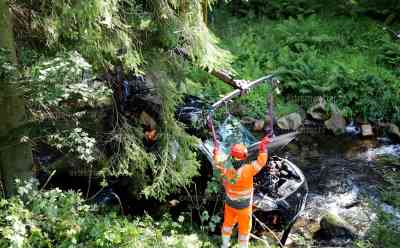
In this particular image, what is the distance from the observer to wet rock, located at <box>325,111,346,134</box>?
14569 millimetres

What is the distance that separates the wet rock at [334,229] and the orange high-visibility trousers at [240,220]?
2.53m

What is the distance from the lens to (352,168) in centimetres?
1235

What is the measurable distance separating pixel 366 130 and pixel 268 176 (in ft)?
22.3

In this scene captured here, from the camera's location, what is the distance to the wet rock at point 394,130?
14000 millimetres

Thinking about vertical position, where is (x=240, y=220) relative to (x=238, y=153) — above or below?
below

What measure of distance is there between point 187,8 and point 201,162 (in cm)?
276

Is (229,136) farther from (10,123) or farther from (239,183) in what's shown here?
(10,123)

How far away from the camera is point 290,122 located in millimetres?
14828

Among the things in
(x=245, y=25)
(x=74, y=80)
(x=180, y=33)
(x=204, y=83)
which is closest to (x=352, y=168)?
(x=204, y=83)

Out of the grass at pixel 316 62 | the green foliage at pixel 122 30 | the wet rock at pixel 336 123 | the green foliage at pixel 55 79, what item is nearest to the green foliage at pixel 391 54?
the grass at pixel 316 62

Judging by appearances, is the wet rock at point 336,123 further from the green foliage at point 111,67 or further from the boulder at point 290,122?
the green foliage at point 111,67

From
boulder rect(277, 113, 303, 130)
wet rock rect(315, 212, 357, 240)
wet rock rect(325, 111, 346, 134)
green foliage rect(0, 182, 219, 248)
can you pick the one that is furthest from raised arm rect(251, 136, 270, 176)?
wet rock rect(325, 111, 346, 134)

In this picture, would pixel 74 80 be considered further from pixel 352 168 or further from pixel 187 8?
pixel 352 168

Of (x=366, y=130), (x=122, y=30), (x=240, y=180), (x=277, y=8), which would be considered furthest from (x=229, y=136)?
(x=277, y=8)
